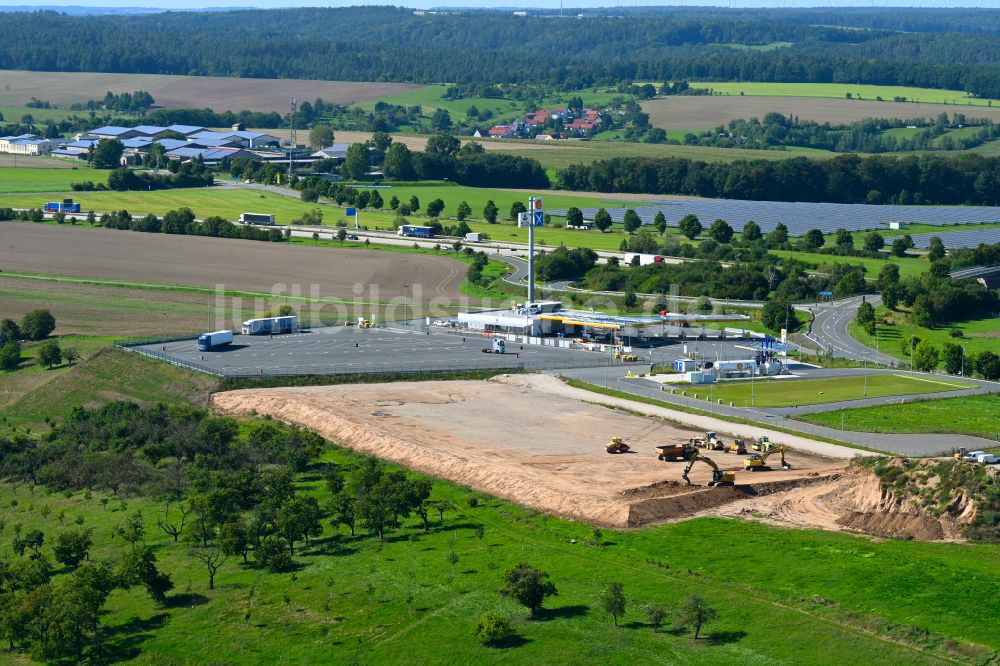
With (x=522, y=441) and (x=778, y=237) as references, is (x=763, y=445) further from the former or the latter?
(x=778, y=237)

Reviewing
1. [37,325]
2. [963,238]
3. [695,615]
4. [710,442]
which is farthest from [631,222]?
[695,615]

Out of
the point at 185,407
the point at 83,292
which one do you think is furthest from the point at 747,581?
the point at 83,292

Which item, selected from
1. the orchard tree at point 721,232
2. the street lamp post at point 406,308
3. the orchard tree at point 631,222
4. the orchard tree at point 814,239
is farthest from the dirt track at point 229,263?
the orchard tree at point 814,239

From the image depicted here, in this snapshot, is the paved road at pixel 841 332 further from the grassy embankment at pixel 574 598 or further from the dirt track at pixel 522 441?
the grassy embankment at pixel 574 598

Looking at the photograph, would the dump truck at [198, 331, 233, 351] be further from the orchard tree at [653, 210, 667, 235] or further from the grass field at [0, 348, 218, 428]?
the orchard tree at [653, 210, 667, 235]

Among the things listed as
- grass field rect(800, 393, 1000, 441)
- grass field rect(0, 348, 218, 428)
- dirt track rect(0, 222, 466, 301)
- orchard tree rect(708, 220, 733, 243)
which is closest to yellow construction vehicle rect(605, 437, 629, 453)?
grass field rect(800, 393, 1000, 441)
